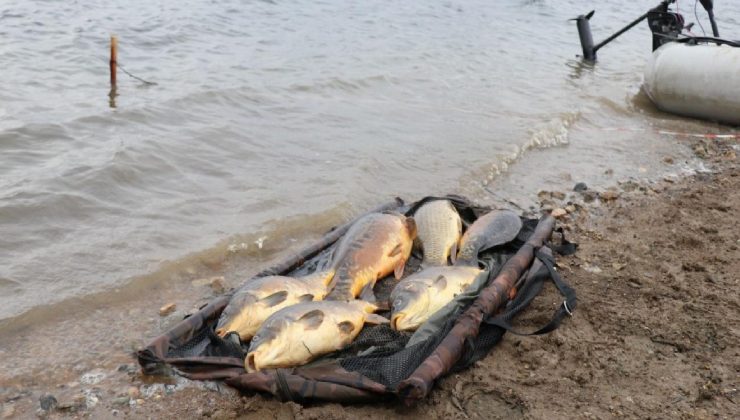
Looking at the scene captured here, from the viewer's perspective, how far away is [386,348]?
12.5 ft

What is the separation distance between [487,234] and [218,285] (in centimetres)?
225

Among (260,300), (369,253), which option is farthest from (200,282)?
(369,253)

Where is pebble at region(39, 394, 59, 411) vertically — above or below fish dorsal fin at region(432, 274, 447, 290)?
below

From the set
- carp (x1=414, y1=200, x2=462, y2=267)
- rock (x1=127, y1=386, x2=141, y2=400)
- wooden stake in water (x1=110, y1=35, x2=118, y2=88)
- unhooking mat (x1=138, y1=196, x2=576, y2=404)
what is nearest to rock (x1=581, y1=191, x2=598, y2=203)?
carp (x1=414, y1=200, x2=462, y2=267)

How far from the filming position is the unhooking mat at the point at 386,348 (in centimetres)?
342

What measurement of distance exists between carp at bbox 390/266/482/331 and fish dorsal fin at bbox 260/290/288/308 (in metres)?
0.70

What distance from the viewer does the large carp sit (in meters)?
4.44

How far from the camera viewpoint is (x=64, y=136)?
8.57 m

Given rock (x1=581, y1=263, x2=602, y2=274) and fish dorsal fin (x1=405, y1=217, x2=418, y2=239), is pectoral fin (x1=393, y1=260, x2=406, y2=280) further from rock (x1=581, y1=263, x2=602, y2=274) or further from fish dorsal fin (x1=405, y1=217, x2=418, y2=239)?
rock (x1=581, y1=263, x2=602, y2=274)

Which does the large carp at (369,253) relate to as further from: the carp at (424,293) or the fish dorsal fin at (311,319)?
the fish dorsal fin at (311,319)

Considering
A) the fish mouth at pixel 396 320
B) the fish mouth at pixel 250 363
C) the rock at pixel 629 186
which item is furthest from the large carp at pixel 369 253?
the rock at pixel 629 186

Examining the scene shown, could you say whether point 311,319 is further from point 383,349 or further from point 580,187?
point 580,187

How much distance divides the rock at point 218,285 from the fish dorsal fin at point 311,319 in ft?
5.83

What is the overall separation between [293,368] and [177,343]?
82 centimetres
